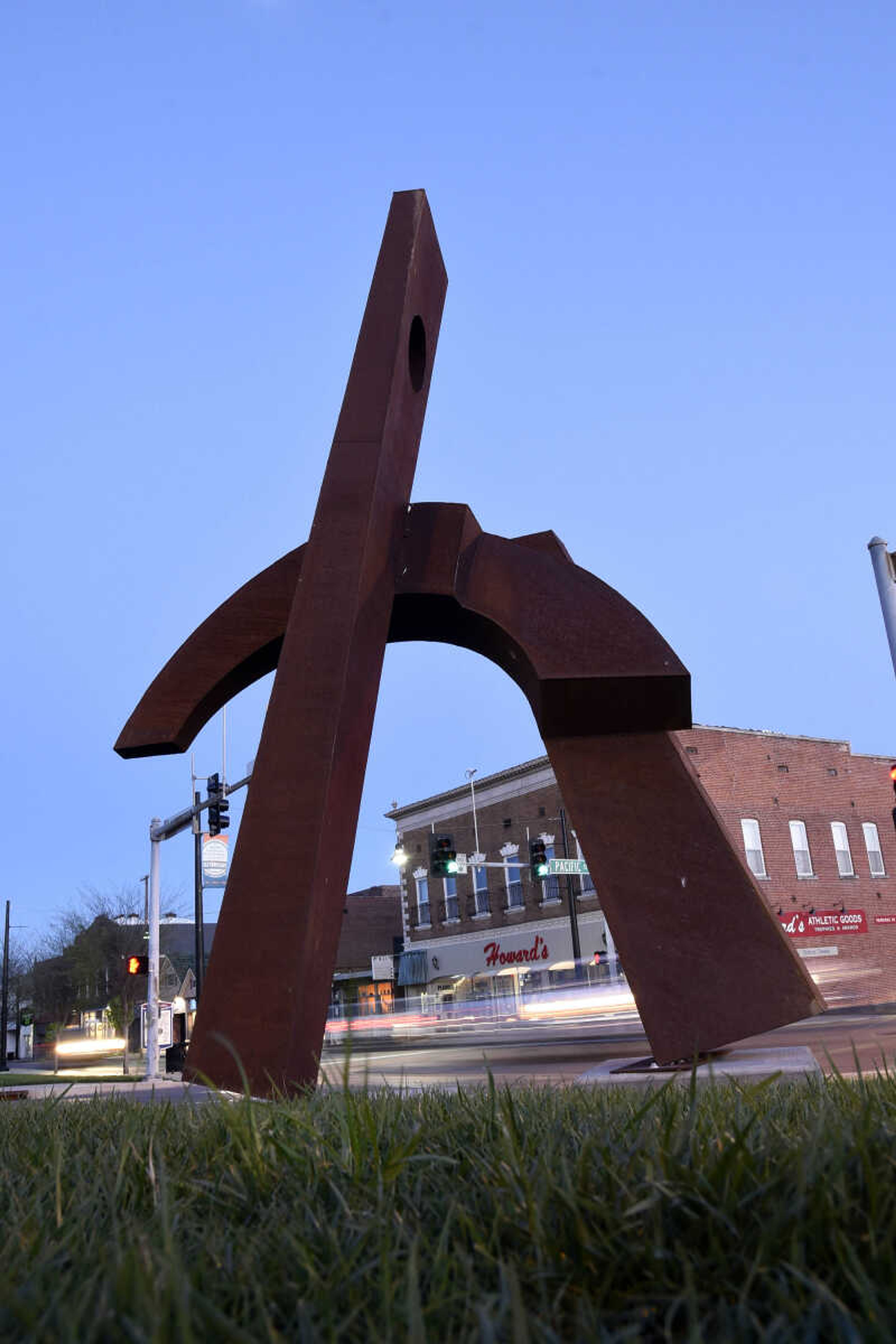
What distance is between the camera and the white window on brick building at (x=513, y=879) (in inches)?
1626

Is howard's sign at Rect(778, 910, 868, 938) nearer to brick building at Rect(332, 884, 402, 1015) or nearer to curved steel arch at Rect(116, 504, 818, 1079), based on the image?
brick building at Rect(332, 884, 402, 1015)

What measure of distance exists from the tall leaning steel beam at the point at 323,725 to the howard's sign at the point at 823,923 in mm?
29637

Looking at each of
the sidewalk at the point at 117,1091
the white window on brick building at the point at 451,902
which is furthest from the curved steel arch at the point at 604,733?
the white window on brick building at the point at 451,902

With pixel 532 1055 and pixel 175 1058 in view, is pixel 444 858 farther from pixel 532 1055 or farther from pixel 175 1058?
pixel 532 1055

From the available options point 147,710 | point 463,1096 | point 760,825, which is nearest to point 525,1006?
point 760,825

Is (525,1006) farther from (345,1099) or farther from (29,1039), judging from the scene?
(29,1039)

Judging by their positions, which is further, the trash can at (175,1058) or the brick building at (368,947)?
the brick building at (368,947)

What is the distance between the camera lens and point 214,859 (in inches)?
1083

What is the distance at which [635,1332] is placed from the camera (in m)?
1.02

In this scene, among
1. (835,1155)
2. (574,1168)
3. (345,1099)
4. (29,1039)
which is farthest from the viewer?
(29,1039)

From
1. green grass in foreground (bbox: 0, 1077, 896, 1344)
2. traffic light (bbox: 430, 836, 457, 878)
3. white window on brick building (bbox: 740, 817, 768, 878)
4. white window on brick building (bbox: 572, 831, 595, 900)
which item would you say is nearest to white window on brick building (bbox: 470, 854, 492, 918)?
white window on brick building (bbox: 572, 831, 595, 900)

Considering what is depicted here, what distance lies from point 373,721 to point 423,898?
131ft

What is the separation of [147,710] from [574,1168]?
8.62 meters

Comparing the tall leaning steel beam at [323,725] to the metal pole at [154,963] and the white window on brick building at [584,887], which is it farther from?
the white window on brick building at [584,887]
